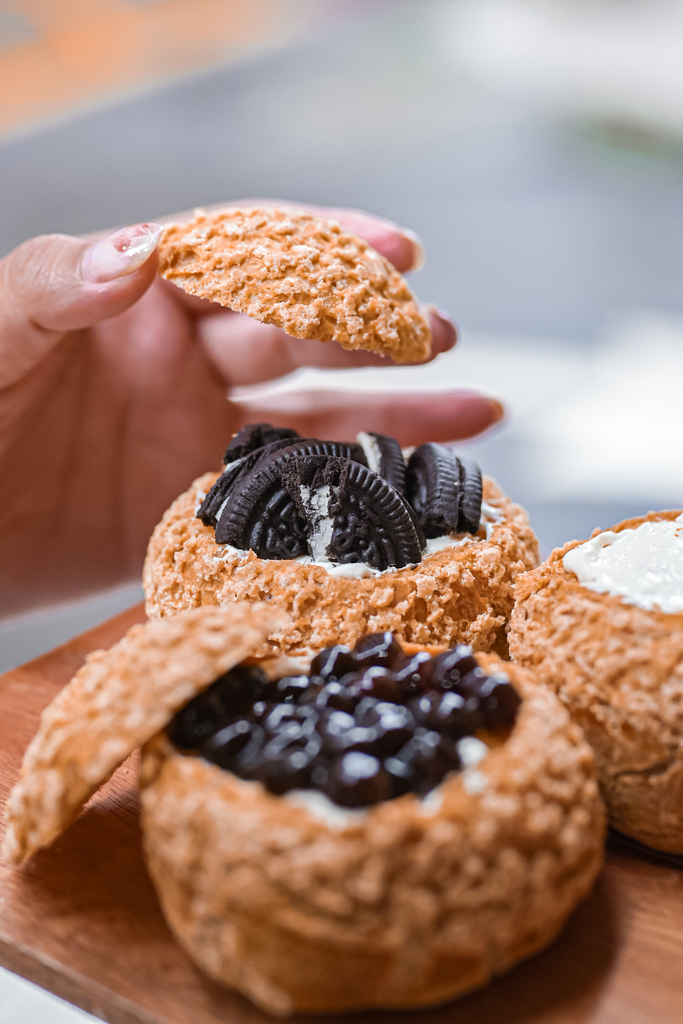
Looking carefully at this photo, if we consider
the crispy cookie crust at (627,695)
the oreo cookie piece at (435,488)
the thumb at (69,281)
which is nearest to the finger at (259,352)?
the thumb at (69,281)

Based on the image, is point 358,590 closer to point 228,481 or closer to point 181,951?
point 228,481

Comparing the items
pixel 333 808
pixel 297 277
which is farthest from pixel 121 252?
pixel 333 808

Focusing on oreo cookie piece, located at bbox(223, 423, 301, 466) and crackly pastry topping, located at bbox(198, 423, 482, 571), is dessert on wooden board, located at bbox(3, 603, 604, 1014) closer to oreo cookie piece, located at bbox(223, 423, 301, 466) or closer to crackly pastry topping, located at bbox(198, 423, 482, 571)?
crackly pastry topping, located at bbox(198, 423, 482, 571)

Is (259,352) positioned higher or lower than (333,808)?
higher

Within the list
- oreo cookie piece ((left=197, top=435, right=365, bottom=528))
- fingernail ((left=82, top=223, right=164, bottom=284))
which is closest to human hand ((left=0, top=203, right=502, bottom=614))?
fingernail ((left=82, top=223, right=164, bottom=284))

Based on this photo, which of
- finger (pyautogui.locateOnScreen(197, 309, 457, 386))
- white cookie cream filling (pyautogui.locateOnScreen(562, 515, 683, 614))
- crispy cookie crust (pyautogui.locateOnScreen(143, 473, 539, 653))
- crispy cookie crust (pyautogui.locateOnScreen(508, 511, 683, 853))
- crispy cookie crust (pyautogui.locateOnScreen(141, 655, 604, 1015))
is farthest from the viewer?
finger (pyautogui.locateOnScreen(197, 309, 457, 386))

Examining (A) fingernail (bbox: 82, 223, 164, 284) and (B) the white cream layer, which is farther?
(A) fingernail (bbox: 82, 223, 164, 284)
